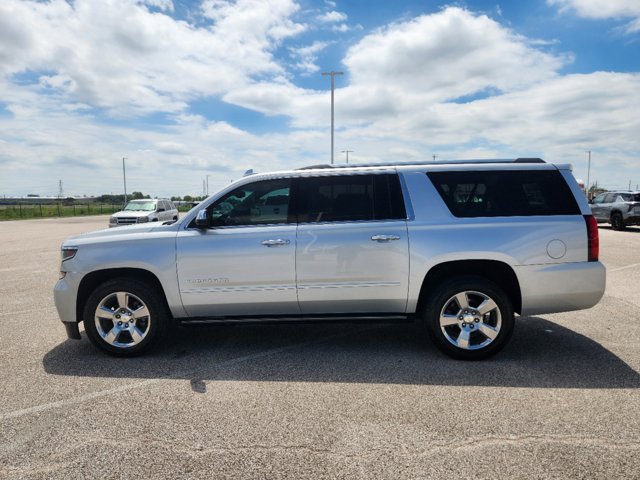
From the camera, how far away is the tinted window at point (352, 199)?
4406 mm

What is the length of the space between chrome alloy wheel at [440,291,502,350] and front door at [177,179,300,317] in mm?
1444

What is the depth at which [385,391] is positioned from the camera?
3.67 m

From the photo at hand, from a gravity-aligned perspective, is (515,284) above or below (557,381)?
above

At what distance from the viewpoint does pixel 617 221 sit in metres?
20.2

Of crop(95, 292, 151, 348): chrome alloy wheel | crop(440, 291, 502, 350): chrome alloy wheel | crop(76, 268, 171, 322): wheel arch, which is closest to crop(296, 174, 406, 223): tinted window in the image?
crop(440, 291, 502, 350): chrome alloy wheel

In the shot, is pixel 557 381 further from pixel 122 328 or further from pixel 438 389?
pixel 122 328

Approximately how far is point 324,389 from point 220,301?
53.9 inches

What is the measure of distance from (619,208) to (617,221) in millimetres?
618

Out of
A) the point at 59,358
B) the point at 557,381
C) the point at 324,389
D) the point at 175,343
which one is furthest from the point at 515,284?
the point at 59,358

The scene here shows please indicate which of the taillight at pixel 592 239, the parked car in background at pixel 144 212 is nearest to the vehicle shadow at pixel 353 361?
the taillight at pixel 592 239

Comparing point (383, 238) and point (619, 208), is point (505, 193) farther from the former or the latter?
point (619, 208)

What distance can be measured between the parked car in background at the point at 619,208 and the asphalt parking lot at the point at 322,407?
17.1 m

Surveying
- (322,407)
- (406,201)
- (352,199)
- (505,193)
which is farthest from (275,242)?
(505,193)

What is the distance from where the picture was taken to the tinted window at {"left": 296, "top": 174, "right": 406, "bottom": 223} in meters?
4.41
